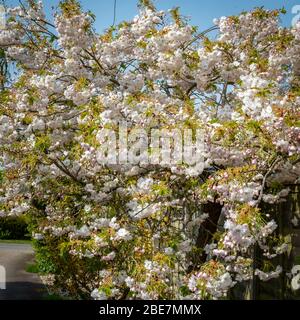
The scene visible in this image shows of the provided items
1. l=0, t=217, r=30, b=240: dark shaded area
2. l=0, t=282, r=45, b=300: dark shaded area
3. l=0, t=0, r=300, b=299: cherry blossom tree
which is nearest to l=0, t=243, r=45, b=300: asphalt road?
l=0, t=282, r=45, b=300: dark shaded area

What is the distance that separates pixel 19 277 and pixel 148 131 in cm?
1013

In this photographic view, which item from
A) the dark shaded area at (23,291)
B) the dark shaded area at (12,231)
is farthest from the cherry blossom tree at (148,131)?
the dark shaded area at (12,231)

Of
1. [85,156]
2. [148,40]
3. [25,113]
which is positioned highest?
[148,40]

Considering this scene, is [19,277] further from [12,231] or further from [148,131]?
[12,231]

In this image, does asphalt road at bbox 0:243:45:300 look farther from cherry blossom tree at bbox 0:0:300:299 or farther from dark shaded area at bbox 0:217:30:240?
dark shaded area at bbox 0:217:30:240

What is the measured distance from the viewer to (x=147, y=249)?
517cm

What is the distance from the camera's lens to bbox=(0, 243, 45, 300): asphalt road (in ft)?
37.5

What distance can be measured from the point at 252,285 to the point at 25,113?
140 inches

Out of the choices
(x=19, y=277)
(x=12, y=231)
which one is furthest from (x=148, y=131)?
(x=12, y=231)

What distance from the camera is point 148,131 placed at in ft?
17.0

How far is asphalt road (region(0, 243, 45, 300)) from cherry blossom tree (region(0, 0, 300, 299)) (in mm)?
3735
